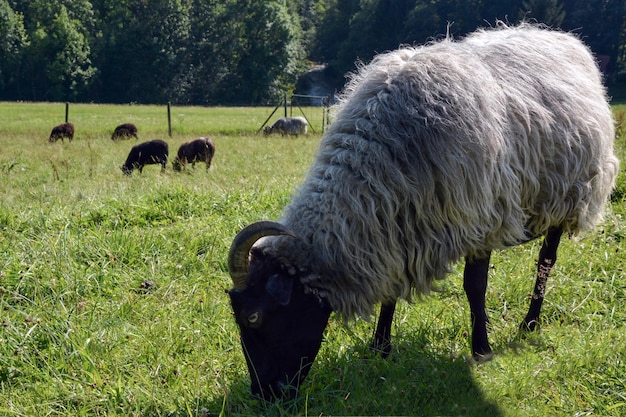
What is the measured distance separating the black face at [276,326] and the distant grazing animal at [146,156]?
10.1 m

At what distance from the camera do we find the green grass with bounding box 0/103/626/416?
3014 mm

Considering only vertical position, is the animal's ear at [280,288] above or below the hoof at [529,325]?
above

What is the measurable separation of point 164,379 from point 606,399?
2.65m

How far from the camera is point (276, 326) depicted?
9.27 ft

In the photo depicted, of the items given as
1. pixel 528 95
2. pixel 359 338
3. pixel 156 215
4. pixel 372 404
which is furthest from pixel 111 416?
pixel 156 215

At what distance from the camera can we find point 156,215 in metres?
6.31

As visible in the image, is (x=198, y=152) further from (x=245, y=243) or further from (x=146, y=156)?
(x=245, y=243)

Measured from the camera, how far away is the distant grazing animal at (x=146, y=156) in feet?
41.0

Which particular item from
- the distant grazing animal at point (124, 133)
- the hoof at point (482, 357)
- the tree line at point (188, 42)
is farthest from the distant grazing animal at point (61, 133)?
the tree line at point (188, 42)

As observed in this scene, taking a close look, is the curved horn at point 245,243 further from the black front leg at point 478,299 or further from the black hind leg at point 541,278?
the black hind leg at point 541,278

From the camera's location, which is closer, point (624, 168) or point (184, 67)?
point (624, 168)

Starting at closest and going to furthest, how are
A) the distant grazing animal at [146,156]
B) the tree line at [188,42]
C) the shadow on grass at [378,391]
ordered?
the shadow on grass at [378,391] → the distant grazing animal at [146,156] → the tree line at [188,42]

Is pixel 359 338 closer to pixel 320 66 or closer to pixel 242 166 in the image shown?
pixel 242 166

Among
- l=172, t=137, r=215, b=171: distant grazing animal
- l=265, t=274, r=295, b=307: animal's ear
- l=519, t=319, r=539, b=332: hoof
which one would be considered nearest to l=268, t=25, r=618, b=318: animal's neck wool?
l=265, t=274, r=295, b=307: animal's ear
